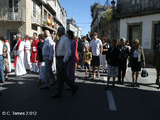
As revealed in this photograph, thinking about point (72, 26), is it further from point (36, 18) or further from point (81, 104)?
point (81, 104)

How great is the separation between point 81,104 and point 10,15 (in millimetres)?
16924

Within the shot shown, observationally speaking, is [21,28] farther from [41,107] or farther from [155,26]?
[41,107]

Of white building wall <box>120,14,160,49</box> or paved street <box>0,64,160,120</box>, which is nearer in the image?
paved street <box>0,64,160,120</box>

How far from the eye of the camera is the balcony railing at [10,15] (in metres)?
Answer: 17.9

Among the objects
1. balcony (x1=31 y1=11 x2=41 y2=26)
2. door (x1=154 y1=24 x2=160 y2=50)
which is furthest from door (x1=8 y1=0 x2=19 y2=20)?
door (x1=154 y1=24 x2=160 y2=50)

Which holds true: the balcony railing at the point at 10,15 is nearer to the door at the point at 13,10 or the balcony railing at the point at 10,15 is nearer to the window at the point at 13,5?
the door at the point at 13,10

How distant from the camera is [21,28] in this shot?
18328 mm

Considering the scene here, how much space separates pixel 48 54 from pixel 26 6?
48.7 feet

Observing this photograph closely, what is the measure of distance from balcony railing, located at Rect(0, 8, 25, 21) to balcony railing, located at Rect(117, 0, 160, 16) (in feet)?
37.8

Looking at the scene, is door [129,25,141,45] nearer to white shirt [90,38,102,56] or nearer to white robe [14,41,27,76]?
white shirt [90,38,102,56]

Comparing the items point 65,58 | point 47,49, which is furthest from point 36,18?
point 65,58

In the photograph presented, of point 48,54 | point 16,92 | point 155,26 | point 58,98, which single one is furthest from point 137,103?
point 155,26

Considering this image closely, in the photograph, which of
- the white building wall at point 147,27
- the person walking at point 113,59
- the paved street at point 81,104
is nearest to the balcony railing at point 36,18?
the white building wall at point 147,27

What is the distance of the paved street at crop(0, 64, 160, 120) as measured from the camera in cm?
347
